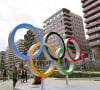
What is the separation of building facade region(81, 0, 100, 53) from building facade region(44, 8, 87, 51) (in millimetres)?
15223

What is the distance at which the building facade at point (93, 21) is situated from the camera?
176 ft

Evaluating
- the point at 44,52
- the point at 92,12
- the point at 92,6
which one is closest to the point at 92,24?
the point at 92,12

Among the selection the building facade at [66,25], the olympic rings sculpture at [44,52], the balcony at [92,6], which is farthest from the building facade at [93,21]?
the olympic rings sculpture at [44,52]

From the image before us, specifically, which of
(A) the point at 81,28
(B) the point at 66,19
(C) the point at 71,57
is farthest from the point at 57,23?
(C) the point at 71,57

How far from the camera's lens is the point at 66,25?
74312 mm

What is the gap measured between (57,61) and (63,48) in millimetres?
1373

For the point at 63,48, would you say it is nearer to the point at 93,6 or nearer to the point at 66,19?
the point at 93,6

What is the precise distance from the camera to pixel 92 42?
2152 inches

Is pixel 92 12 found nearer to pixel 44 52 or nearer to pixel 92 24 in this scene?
pixel 92 24

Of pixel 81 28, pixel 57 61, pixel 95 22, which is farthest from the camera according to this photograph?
pixel 81 28

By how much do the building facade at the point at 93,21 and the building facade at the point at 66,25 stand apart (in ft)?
49.9

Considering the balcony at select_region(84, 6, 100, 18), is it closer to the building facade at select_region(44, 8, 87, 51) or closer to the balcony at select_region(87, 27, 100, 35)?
the balcony at select_region(87, 27, 100, 35)

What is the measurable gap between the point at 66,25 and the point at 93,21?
19.5m

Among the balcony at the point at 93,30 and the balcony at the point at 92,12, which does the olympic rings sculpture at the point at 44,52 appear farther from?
the balcony at the point at 92,12
